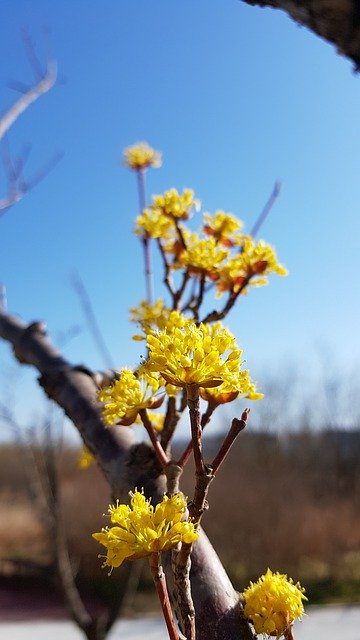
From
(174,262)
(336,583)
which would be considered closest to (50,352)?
(174,262)

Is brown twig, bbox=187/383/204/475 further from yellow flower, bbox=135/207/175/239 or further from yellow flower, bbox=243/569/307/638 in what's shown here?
yellow flower, bbox=135/207/175/239

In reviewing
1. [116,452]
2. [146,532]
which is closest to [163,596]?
[146,532]

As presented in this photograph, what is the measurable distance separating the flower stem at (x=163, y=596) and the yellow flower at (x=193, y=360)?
9 centimetres

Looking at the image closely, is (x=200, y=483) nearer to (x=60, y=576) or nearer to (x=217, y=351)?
(x=217, y=351)

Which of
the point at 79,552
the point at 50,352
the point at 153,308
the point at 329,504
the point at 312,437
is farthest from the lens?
the point at 312,437

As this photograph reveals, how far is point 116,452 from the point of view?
50 cm

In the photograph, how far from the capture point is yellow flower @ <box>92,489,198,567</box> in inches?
12.2

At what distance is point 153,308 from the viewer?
56 cm

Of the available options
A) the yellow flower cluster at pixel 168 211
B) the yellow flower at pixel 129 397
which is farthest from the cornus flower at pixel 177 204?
the yellow flower at pixel 129 397

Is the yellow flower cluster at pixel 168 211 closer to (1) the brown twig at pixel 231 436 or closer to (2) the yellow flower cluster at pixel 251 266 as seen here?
(2) the yellow flower cluster at pixel 251 266

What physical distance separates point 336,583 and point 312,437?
Result: 147 inches

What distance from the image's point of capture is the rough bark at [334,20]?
320 millimetres

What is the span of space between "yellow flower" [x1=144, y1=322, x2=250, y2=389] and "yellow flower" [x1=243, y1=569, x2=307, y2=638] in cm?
14

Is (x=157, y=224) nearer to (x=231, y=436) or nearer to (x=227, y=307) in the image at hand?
(x=227, y=307)
